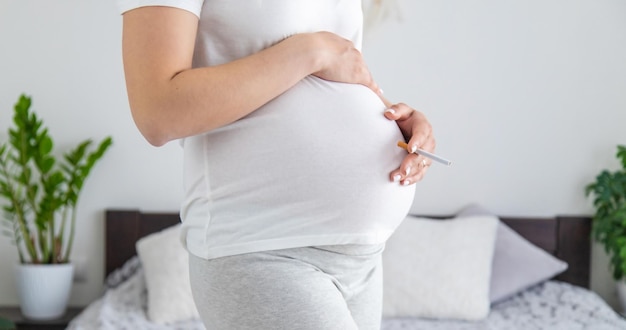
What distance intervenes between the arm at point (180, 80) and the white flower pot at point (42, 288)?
2230mm

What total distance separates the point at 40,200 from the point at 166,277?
2.29 feet

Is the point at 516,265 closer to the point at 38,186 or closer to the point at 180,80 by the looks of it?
the point at 38,186

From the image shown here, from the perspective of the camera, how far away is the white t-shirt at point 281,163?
997 mm

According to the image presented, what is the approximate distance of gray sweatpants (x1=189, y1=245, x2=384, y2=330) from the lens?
964 millimetres

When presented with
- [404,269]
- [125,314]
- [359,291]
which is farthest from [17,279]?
[359,291]

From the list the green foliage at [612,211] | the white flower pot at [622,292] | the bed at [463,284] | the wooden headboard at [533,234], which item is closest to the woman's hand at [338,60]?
the bed at [463,284]

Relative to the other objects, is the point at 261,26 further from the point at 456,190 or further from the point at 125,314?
the point at 456,190

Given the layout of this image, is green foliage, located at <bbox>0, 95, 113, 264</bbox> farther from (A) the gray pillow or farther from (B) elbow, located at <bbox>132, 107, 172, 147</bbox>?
(B) elbow, located at <bbox>132, 107, 172, 147</bbox>

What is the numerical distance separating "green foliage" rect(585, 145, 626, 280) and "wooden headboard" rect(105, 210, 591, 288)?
83mm

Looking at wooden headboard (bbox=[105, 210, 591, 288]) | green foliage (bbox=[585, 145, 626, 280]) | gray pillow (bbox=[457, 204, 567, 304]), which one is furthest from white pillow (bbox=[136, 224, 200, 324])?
green foliage (bbox=[585, 145, 626, 280])

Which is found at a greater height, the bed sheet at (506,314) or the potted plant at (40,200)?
the potted plant at (40,200)

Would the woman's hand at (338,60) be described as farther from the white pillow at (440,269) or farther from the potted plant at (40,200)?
the potted plant at (40,200)

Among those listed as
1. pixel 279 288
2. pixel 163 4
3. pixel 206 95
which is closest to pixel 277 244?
pixel 279 288

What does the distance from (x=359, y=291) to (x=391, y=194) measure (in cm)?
13
